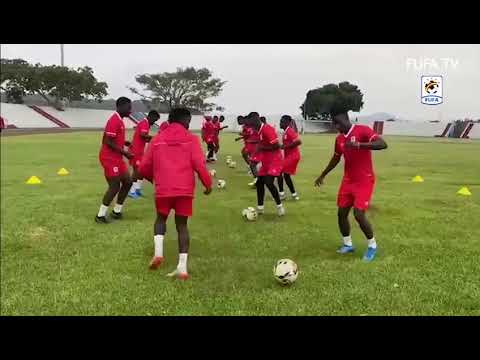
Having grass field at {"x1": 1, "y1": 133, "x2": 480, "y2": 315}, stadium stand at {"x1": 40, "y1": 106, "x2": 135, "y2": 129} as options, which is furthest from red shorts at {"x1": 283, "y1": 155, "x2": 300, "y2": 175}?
stadium stand at {"x1": 40, "y1": 106, "x2": 135, "y2": 129}

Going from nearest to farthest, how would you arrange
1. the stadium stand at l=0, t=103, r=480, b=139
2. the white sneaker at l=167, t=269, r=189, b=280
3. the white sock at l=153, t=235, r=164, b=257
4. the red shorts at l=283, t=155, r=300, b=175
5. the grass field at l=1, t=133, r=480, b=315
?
the grass field at l=1, t=133, r=480, b=315 → the white sneaker at l=167, t=269, r=189, b=280 → the white sock at l=153, t=235, r=164, b=257 → the red shorts at l=283, t=155, r=300, b=175 → the stadium stand at l=0, t=103, r=480, b=139

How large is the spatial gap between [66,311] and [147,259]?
188cm

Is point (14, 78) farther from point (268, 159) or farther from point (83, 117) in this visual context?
point (268, 159)

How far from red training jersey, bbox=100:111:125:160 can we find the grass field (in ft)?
4.02

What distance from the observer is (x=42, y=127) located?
61.0 metres

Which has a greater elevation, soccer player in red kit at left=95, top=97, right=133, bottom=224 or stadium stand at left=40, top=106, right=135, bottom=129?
soccer player in red kit at left=95, top=97, right=133, bottom=224

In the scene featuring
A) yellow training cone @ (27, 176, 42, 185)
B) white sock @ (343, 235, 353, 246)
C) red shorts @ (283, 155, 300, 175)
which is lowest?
yellow training cone @ (27, 176, 42, 185)

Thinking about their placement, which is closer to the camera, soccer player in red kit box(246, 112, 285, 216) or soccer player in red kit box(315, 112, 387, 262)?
soccer player in red kit box(315, 112, 387, 262)

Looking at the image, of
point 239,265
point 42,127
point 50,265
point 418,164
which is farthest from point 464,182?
point 42,127

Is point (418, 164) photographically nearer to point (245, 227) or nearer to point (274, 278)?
point (245, 227)

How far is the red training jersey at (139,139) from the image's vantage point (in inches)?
452

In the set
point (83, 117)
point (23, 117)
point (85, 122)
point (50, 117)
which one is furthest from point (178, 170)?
point (83, 117)

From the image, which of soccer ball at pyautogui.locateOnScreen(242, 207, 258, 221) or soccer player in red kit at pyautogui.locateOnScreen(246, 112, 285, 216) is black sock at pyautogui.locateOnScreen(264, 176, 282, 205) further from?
soccer ball at pyautogui.locateOnScreen(242, 207, 258, 221)

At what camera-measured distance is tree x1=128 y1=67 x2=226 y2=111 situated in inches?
2514
